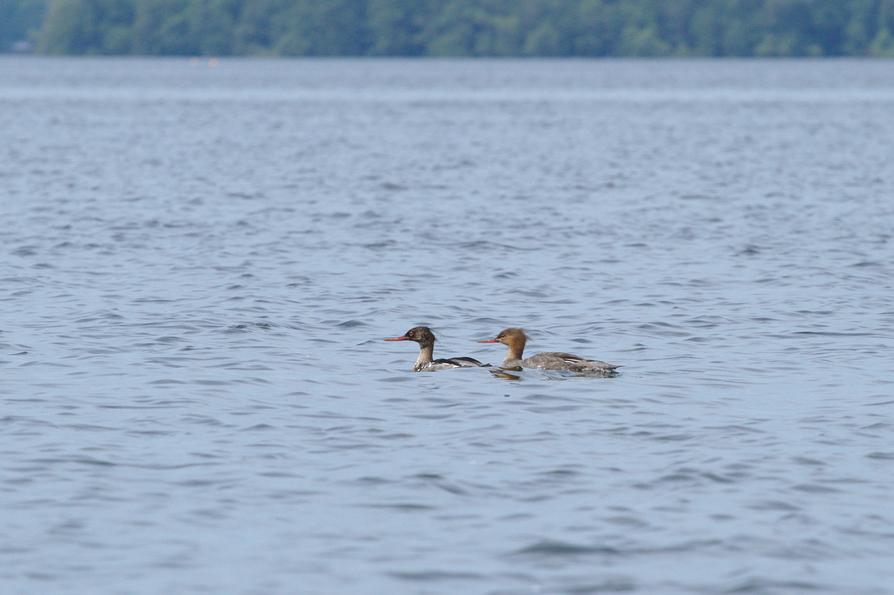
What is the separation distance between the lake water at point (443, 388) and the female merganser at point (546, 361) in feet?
0.59

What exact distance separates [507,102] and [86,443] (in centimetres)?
9771

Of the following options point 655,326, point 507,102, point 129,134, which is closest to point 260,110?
point 507,102

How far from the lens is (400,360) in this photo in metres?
20.6

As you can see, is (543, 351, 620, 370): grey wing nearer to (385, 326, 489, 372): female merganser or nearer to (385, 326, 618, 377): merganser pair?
(385, 326, 618, 377): merganser pair

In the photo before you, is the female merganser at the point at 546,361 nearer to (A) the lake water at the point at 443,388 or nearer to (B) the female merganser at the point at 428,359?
(A) the lake water at the point at 443,388

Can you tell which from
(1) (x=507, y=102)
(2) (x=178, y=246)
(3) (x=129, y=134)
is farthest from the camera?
(1) (x=507, y=102)

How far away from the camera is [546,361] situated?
62.4ft

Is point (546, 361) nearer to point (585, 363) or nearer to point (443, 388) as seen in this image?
point (585, 363)

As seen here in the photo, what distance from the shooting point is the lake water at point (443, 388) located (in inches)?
497

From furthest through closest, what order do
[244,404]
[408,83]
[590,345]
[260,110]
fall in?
[408,83]
[260,110]
[590,345]
[244,404]

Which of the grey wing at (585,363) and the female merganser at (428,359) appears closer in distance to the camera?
the grey wing at (585,363)

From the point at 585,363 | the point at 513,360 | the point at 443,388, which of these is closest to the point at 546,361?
the point at 585,363

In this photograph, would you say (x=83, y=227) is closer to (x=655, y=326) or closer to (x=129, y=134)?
(x=655, y=326)

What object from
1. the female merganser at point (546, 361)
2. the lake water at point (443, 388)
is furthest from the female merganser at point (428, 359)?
the female merganser at point (546, 361)
